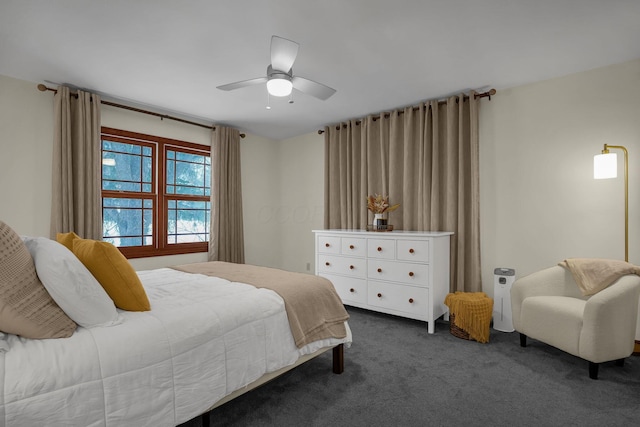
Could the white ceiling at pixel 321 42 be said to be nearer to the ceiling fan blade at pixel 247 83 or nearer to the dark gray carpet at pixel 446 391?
the ceiling fan blade at pixel 247 83

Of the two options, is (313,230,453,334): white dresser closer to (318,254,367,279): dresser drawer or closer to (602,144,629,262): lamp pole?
(318,254,367,279): dresser drawer

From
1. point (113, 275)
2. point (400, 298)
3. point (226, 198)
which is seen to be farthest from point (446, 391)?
point (226, 198)

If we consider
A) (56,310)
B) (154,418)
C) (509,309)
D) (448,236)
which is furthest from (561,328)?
(56,310)

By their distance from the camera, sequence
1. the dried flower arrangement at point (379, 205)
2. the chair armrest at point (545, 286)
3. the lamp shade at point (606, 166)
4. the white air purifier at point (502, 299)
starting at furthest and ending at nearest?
the dried flower arrangement at point (379, 205), the white air purifier at point (502, 299), the chair armrest at point (545, 286), the lamp shade at point (606, 166)

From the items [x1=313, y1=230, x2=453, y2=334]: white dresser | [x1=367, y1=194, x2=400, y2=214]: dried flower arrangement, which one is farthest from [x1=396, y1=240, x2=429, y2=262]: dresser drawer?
[x1=367, y1=194, x2=400, y2=214]: dried flower arrangement

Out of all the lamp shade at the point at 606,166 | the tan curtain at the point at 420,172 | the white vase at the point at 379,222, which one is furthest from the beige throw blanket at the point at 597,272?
the white vase at the point at 379,222

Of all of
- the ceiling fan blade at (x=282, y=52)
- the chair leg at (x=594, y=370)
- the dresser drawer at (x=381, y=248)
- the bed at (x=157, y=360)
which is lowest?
the chair leg at (x=594, y=370)

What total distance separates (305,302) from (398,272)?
1612 millimetres

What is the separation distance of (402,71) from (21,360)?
3215 millimetres

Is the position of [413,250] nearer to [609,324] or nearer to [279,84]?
[609,324]

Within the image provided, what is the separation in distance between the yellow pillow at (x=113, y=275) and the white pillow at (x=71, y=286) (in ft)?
0.38

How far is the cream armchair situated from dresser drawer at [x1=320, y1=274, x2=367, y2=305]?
5.07 ft

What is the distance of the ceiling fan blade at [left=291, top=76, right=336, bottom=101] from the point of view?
2533 mm

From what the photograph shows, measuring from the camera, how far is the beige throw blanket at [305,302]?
207 centimetres
